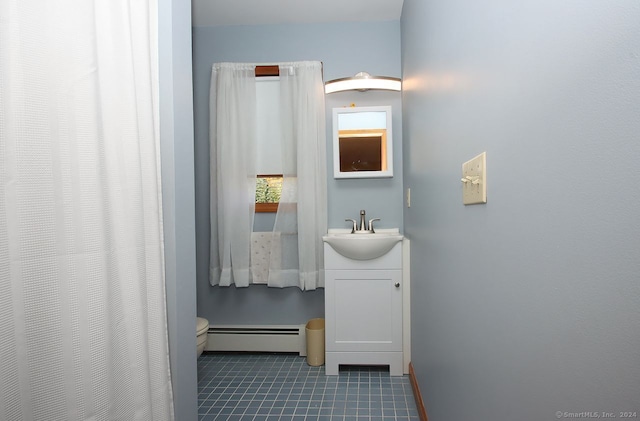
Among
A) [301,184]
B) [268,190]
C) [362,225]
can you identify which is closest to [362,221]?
[362,225]

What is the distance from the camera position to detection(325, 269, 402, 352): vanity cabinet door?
2.23 metres

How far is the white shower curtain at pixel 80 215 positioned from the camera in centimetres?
69

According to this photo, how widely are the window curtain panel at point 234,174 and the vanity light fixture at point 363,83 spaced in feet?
2.06

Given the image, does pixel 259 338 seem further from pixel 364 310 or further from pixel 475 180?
pixel 475 180

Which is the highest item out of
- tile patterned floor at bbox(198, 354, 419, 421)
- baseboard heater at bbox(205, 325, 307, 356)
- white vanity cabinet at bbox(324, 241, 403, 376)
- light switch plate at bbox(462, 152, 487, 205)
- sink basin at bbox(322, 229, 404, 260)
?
light switch plate at bbox(462, 152, 487, 205)

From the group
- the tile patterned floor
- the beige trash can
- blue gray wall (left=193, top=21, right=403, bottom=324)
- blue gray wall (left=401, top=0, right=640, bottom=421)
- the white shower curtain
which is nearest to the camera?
blue gray wall (left=401, top=0, right=640, bottom=421)

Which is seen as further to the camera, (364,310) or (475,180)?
(364,310)

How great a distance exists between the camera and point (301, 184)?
2549 millimetres

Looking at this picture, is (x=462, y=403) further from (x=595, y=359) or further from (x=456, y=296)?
(x=595, y=359)

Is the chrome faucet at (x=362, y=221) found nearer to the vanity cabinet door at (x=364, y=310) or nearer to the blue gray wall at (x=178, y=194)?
the vanity cabinet door at (x=364, y=310)

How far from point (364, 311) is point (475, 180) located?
153 cm

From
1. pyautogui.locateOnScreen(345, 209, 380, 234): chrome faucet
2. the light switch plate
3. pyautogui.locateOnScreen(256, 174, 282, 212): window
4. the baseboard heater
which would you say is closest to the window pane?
pyautogui.locateOnScreen(256, 174, 282, 212): window

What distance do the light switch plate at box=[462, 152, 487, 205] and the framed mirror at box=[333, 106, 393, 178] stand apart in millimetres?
1544

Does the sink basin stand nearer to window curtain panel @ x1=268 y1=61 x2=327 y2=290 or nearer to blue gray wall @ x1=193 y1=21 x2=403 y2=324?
window curtain panel @ x1=268 y1=61 x2=327 y2=290
